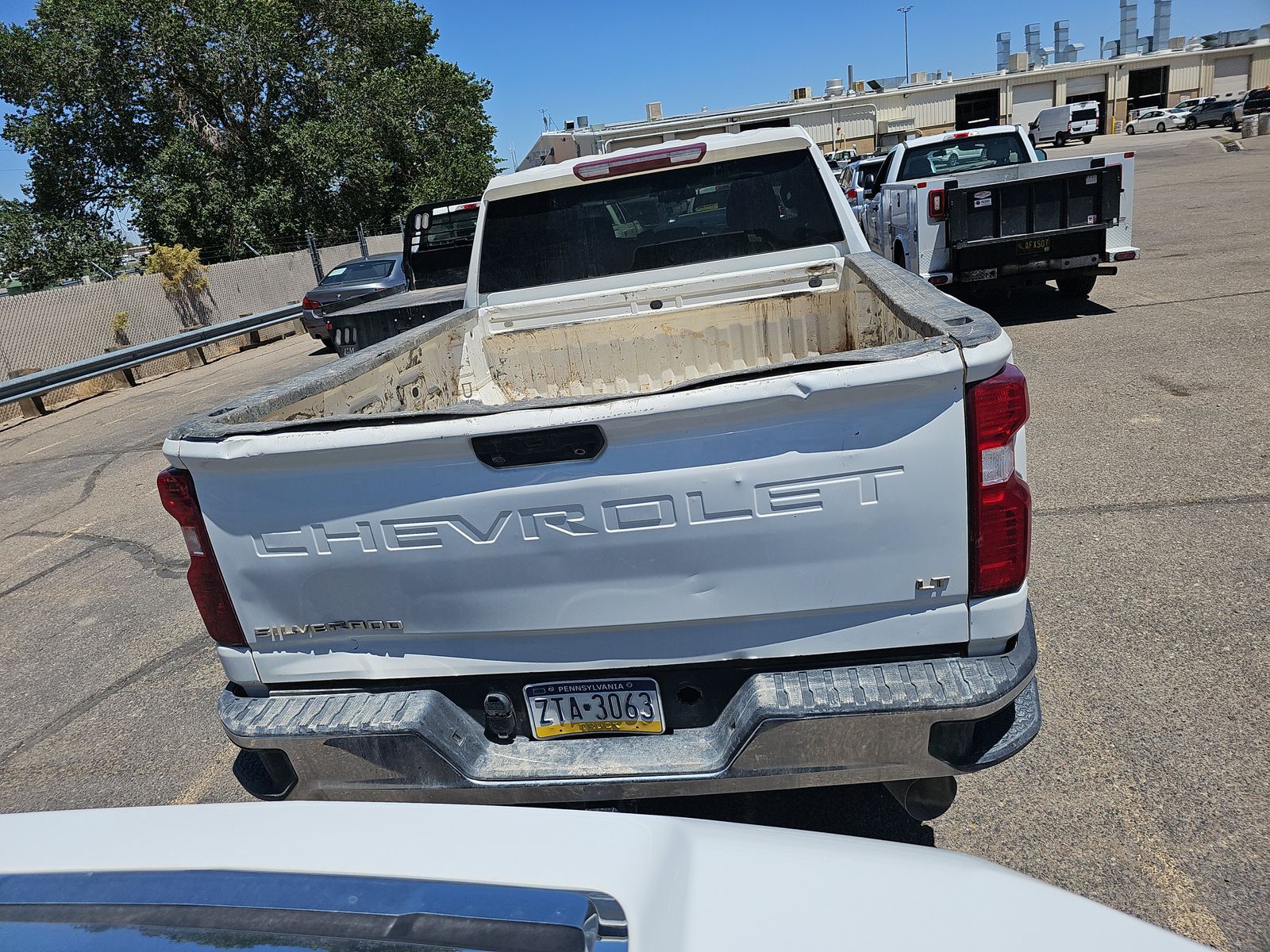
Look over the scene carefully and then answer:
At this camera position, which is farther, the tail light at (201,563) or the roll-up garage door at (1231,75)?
the roll-up garage door at (1231,75)

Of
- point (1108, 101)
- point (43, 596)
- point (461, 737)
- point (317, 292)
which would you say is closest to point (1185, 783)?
point (461, 737)

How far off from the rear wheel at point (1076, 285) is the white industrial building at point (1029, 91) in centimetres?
5150

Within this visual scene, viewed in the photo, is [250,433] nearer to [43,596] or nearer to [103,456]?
[43,596]

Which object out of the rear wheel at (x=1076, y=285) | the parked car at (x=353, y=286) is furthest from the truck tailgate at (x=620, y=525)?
the parked car at (x=353, y=286)

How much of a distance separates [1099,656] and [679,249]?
9.19 ft

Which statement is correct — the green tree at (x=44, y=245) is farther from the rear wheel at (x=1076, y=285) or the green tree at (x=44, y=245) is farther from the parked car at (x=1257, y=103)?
the parked car at (x=1257, y=103)

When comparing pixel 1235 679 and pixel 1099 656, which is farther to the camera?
pixel 1099 656

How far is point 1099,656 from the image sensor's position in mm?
3648

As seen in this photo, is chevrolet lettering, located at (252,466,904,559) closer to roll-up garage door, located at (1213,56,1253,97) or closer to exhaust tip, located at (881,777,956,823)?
exhaust tip, located at (881,777,956,823)

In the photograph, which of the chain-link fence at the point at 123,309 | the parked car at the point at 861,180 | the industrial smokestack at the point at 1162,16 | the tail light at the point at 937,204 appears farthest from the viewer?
the industrial smokestack at the point at 1162,16

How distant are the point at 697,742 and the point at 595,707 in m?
0.29

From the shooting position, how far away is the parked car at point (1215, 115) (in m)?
48.2

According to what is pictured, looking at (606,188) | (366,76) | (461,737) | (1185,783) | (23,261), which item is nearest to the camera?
(461,737)

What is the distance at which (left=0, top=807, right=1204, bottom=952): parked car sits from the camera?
4.06ft
